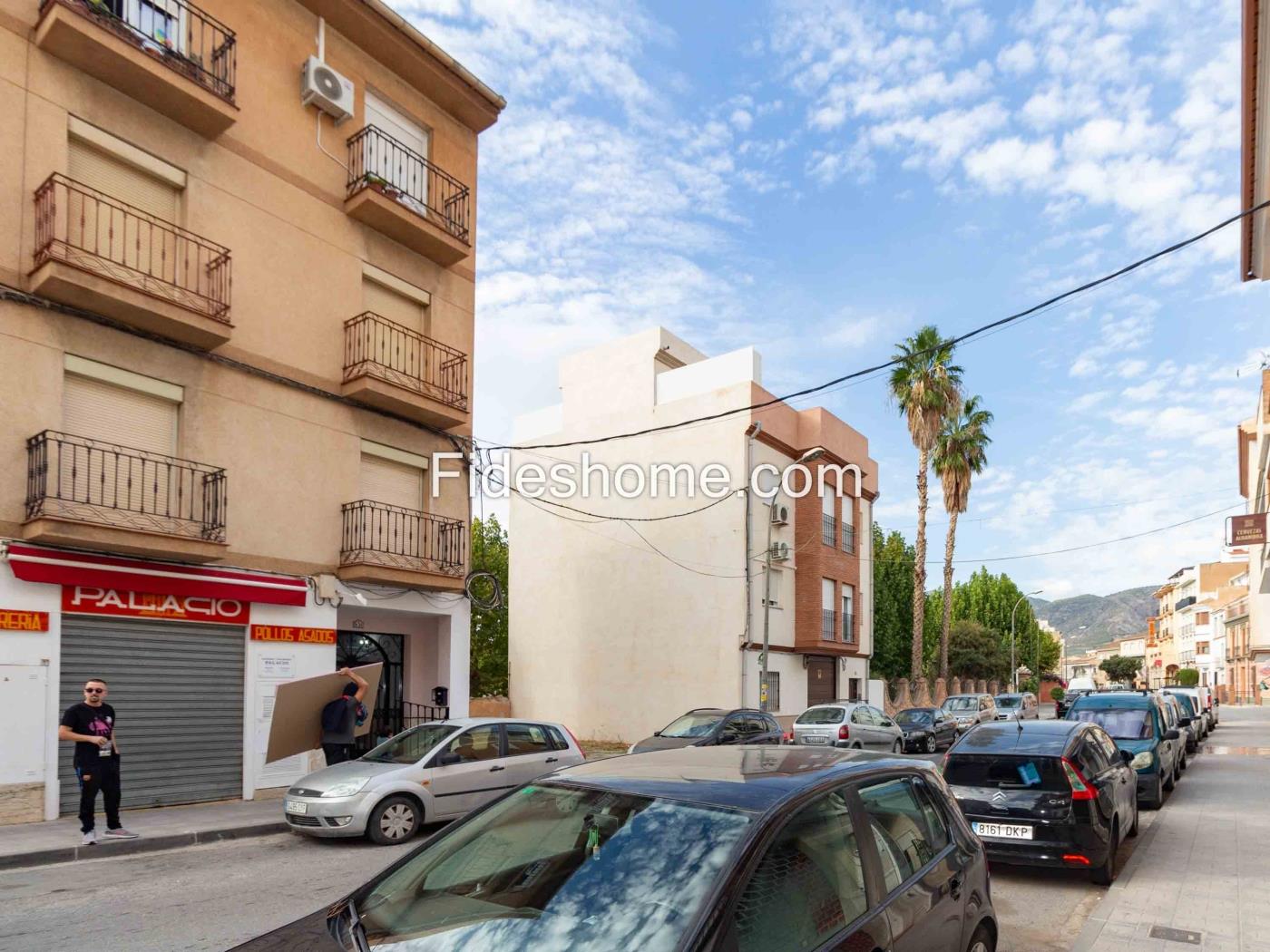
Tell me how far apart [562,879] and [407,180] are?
16.4m

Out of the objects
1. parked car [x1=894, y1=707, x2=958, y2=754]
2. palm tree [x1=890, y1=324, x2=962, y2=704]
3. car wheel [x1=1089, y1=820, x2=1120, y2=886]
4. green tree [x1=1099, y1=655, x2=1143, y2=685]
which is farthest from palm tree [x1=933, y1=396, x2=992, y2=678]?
green tree [x1=1099, y1=655, x2=1143, y2=685]

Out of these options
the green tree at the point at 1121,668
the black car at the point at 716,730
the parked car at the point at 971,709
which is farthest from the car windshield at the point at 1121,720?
the green tree at the point at 1121,668


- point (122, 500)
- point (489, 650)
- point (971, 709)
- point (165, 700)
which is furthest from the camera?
point (489, 650)

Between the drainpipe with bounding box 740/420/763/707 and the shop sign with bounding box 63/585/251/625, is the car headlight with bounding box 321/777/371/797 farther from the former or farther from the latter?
the drainpipe with bounding box 740/420/763/707

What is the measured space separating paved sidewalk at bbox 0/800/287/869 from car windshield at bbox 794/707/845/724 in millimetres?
13264

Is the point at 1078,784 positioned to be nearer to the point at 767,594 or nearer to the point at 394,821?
the point at 394,821

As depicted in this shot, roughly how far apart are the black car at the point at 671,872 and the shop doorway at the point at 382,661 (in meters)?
14.2

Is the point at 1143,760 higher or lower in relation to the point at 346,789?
lower

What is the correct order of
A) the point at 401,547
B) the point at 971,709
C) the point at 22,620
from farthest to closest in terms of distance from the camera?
the point at 971,709 < the point at 401,547 < the point at 22,620

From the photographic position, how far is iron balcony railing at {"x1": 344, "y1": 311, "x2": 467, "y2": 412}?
1598 cm

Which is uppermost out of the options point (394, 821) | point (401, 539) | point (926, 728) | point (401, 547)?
point (401, 539)

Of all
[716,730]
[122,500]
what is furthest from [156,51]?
[716,730]

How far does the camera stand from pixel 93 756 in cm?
988

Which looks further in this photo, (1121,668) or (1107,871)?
(1121,668)
